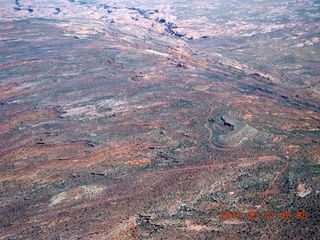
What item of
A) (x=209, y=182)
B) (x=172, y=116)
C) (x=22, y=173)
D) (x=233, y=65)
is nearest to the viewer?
(x=209, y=182)

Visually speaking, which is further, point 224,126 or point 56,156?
point 224,126

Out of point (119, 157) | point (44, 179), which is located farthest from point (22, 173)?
point (119, 157)

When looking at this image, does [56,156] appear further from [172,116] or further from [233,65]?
[233,65]

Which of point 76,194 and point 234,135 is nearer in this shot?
point 76,194
